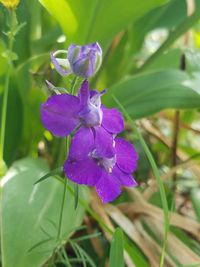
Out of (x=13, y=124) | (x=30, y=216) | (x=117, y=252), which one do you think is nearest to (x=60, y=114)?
(x=117, y=252)

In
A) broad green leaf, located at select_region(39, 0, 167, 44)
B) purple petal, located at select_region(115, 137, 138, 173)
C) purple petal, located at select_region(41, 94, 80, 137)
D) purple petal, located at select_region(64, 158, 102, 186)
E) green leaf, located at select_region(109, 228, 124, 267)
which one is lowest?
green leaf, located at select_region(109, 228, 124, 267)

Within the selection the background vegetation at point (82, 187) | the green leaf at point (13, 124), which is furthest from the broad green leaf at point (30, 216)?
the green leaf at point (13, 124)

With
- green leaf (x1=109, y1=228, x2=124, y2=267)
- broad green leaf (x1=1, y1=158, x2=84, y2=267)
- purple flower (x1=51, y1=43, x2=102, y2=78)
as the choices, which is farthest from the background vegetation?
purple flower (x1=51, y1=43, x2=102, y2=78)

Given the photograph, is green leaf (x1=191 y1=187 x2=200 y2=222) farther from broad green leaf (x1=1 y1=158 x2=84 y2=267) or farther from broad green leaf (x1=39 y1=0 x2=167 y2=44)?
broad green leaf (x1=39 y1=0 x2=167 y2=44)

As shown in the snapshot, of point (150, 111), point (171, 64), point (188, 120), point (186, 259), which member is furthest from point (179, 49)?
point (186, 259)

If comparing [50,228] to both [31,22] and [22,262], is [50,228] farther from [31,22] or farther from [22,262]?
[31,22]

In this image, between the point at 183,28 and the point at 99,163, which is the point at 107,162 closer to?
the point at 99,163
